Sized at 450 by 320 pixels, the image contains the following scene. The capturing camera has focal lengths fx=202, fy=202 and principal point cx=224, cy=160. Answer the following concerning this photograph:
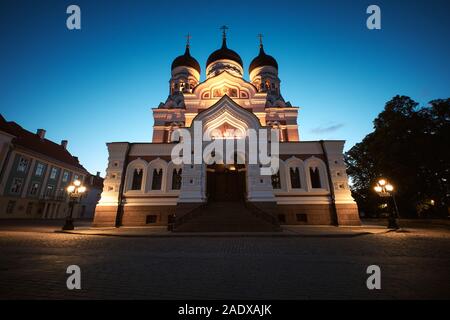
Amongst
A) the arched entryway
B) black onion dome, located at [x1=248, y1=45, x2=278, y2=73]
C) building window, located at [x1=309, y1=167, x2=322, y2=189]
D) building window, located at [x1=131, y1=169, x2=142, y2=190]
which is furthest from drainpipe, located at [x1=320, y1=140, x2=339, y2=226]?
black onion dome, located at [x1=248, y1=45, x2=278, y2=73]

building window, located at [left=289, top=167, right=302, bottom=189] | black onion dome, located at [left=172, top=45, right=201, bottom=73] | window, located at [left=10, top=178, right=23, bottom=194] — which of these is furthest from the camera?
black onion dome, located at [left=172, top=45, right=201, bottom=73]

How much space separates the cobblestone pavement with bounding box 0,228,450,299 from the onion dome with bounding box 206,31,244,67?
29.0 metres

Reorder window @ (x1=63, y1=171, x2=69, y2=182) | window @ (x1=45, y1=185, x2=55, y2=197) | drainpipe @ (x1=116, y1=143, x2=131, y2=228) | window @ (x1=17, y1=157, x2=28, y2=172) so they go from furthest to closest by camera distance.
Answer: window @ (x1=63, y1=171, x2=69, y2=182) < window @ (x1=45, y1=185, x2=55, y2=197) < window @ (x1=17, y1=157, x2=28, y2=172) < drainpipe @ (x1=116, y1=143, x2=131, y2=228)

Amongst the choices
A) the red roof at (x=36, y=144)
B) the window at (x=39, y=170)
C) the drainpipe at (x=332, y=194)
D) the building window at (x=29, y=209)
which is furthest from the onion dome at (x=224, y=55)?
the building window at (x=29, y=209)

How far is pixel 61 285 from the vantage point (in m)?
3.78

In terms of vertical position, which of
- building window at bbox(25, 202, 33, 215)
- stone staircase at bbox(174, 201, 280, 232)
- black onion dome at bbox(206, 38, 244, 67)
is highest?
black onion dome at bbox(206, 38, 244, 67)

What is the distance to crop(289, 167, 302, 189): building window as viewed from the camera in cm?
1875

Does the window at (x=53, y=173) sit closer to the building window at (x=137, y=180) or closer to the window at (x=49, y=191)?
the window at (x=49, y=191)

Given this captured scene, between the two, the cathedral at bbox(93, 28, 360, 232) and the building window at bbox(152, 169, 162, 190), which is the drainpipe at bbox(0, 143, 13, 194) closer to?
the cathedral at bbox(93, 28, 360, 232)

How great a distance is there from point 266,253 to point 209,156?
40.7 ft

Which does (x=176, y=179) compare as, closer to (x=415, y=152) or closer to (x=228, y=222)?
(x=228, y=222)
